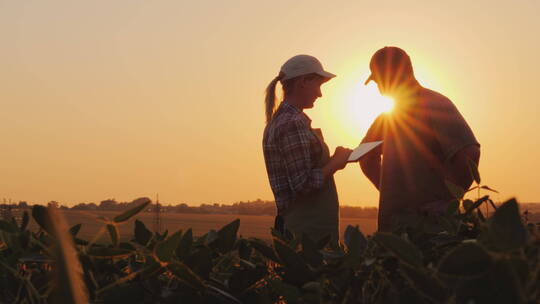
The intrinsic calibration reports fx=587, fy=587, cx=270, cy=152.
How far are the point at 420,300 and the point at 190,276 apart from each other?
0.97 feet

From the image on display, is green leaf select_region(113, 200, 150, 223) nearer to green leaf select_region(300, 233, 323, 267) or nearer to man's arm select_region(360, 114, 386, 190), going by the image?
green leaf select_region(300, 233, 323, 267)

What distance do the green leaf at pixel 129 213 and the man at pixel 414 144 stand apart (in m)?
3.15

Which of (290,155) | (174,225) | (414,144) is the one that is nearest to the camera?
(414,144)

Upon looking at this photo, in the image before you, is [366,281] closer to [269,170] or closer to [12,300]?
[12,300]

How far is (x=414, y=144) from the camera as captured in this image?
4.08m

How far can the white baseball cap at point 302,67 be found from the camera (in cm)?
485

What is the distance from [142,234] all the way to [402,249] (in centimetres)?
54

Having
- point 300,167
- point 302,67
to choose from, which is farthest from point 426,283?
point 302,67

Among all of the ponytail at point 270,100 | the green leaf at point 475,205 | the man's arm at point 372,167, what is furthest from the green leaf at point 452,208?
the ponytail at point 270,100

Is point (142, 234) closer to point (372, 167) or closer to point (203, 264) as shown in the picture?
point (203, 264)

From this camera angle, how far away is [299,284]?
2.74 feet

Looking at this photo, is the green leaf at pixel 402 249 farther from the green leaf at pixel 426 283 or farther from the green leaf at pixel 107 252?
the green leaf at pixel 107 252

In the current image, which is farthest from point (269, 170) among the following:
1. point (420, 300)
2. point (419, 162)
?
point (420, 300)

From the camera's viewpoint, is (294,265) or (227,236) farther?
(227,236)
